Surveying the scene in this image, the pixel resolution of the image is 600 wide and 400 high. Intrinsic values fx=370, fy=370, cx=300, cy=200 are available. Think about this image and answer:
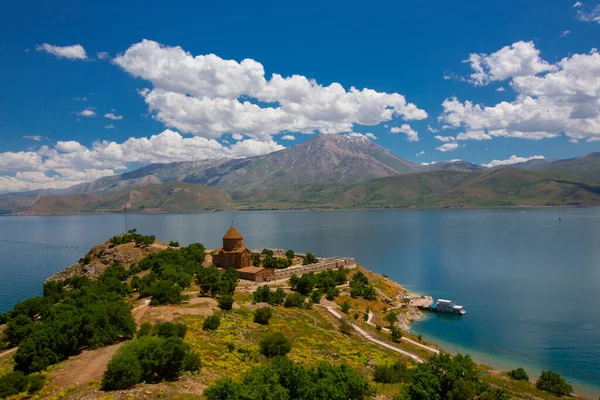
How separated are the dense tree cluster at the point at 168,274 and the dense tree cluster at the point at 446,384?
3184cm

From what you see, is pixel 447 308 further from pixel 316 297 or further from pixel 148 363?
pixel 148 363

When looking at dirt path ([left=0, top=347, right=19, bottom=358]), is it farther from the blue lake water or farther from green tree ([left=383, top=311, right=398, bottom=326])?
green tree ([left=383, top=311, right=398, bottom=326])

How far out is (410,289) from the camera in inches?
3775

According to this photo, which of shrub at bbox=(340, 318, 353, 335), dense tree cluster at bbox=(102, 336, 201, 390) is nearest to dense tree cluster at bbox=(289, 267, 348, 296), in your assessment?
shrub at bbox=(340, 318, 353, 335)

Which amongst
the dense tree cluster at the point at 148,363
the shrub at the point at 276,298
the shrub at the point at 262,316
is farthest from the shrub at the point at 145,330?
the shrub at the point at 276,298

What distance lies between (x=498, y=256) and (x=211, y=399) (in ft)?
453

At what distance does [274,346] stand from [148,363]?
525 inches

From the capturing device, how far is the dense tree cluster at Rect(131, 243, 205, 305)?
47750 mm

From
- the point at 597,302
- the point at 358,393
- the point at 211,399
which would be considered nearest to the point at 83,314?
the point at 211,399

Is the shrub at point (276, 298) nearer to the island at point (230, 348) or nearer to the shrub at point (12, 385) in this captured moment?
the island at point (230, 348)

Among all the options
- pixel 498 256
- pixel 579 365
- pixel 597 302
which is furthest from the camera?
pixel 498 256

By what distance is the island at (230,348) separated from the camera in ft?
84.2

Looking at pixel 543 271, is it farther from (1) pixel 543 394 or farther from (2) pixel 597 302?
(1) pixel 543 394

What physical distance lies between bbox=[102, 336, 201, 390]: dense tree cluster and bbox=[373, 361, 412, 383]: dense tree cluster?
16843 mm
